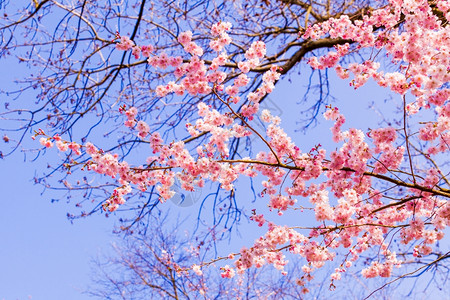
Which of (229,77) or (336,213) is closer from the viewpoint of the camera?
(336,213)

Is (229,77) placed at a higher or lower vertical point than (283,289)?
higher

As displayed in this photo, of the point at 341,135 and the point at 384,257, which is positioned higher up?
the point at 341,135

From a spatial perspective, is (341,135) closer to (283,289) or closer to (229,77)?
(229,77)

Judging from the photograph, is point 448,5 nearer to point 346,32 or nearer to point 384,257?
point 346,32

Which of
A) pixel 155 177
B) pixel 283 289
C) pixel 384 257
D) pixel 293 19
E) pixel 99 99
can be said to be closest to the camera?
pixel 155 177

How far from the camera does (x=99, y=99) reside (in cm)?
514

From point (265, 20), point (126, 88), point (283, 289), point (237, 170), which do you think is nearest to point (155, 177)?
point (237, 170)

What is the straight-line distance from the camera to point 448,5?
3.42 metres

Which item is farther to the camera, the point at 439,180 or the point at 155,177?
the point at 155,177

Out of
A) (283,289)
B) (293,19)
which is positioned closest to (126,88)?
(293,19)

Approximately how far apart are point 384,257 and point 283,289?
5.52 meters

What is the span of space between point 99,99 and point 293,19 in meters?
3.10

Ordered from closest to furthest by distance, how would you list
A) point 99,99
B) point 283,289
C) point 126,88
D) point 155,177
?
1. point 155,177
2. point 99,99
3. point 126,88
4. point 283,289

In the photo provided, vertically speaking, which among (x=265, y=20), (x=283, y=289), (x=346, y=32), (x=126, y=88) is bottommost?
(x=283, y=289)
